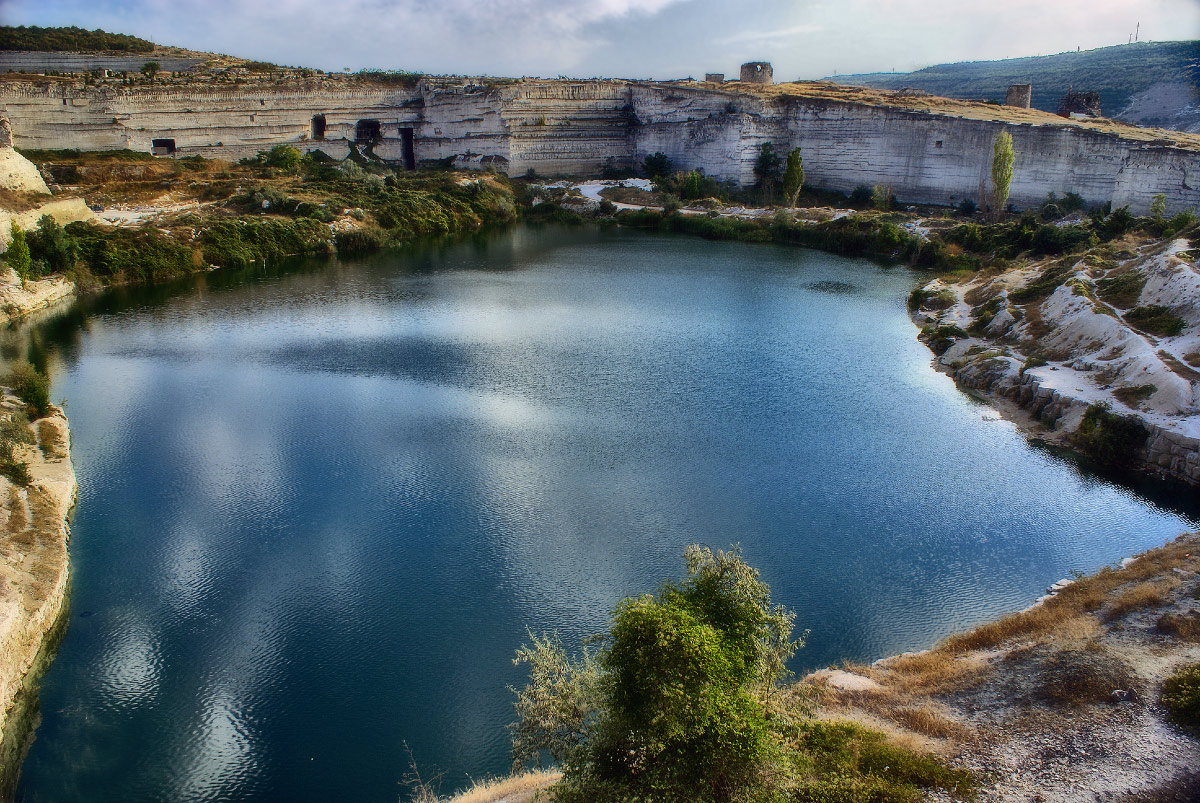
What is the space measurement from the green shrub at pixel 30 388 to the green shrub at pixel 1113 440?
1930cm

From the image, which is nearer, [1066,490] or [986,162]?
[1066,490]

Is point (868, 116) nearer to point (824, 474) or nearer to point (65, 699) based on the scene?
point (824, 474)

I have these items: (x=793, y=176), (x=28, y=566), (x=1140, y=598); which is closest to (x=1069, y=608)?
(x=1140, y=598)

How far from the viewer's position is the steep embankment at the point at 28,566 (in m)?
9.09

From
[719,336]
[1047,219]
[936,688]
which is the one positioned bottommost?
[936,688]

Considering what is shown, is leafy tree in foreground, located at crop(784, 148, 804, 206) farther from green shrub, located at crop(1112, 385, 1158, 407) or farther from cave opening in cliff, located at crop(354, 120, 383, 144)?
green shrub, located at crop(1112, 385, 1158, 407)

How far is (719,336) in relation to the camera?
23453 millimetres

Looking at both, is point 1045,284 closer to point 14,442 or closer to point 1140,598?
point 1140,598

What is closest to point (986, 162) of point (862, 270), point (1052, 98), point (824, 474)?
point (862, 270)

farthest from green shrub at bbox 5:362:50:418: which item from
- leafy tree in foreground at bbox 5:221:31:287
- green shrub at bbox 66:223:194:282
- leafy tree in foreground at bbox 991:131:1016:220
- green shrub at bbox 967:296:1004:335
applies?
leafy tree in foreground at bbox 991:131:1016:220

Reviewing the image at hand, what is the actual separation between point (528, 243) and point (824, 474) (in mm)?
26413

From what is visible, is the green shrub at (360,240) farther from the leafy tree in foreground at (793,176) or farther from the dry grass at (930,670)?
the dry grass at (930,670)

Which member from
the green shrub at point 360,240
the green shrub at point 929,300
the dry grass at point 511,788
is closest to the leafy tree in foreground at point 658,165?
the green shrub at point 360,240

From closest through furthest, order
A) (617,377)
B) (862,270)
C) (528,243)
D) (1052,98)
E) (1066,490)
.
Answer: (1066,490) → (617,377) → (862,270) → (528,243) → (1052,98)
